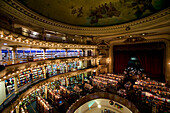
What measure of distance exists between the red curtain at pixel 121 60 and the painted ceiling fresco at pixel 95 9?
665 centimetres

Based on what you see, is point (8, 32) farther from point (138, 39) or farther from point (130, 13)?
point (138, 39)

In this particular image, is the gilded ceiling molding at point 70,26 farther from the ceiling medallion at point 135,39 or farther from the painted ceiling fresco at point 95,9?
the ceiling medallion at point 135,39

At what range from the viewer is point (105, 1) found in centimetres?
730

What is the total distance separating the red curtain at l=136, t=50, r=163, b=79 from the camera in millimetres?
10945

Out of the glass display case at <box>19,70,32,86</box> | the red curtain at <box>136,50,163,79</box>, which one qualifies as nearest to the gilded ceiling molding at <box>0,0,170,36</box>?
the red curtain at <box>136,50,163,79</box>

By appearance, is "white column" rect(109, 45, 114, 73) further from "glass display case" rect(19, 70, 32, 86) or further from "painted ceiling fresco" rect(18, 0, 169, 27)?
"glass display case" rect(19, 70, 32, 86)

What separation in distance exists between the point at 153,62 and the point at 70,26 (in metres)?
13.1

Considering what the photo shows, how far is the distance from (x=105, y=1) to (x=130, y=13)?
314cm

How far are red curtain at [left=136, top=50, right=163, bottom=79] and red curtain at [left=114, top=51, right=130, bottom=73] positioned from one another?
2181mm

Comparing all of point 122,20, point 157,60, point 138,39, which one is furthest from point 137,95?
point 122,20

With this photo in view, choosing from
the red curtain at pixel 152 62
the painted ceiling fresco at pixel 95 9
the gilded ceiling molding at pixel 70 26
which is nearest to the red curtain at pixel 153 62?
the red curtain at pixel 152 62

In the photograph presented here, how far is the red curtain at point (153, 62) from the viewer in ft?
35.9

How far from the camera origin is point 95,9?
8359mm

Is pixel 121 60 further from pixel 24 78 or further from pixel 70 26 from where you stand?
pixel 24 78
